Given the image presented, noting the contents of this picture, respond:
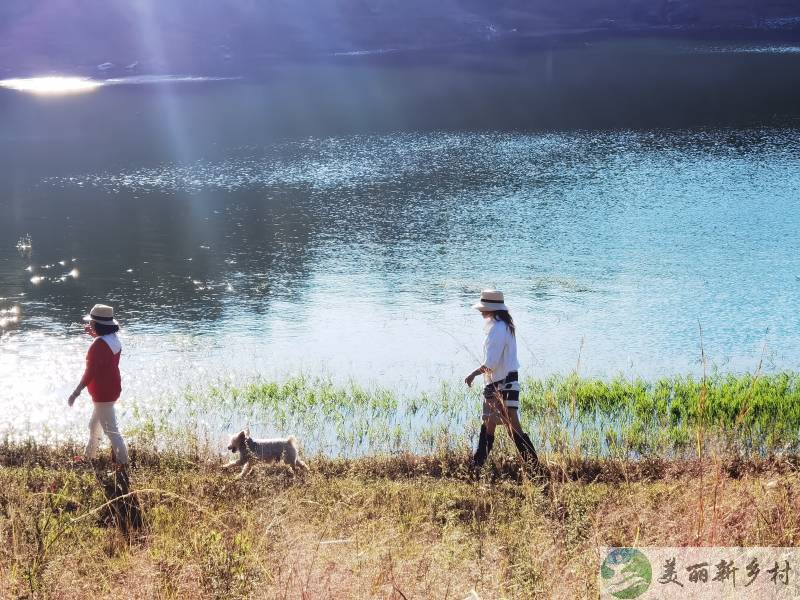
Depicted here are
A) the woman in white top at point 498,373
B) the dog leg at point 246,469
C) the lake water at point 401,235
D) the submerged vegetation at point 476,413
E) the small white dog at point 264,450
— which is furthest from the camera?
the lake water at point 401,235

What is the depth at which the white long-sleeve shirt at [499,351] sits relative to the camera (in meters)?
10.4

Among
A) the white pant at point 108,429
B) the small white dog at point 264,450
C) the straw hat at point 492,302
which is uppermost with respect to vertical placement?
the straw hat at point 492,302

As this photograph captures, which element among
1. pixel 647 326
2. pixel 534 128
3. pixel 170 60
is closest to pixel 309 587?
pixel 647 326

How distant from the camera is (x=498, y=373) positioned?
415 inches

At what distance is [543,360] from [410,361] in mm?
2544

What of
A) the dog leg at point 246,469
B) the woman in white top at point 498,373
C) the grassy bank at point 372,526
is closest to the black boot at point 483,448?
the woman in white top at point 498,373

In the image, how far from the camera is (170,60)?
93000 millimetres

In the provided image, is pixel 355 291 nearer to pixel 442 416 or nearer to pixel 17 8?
pixel 442 416

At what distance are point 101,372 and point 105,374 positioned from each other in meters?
0.05

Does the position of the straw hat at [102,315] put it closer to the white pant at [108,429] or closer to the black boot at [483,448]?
the white pant at [108,429]

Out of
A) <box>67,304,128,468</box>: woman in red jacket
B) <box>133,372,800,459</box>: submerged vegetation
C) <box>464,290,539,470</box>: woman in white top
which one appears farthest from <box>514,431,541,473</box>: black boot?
<box>67,304,128,468</box>: woman in red jacket

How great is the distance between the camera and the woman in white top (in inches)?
410

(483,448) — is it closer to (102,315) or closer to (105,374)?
(105,374)

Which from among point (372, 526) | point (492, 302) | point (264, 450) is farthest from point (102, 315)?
point (372, 526)
